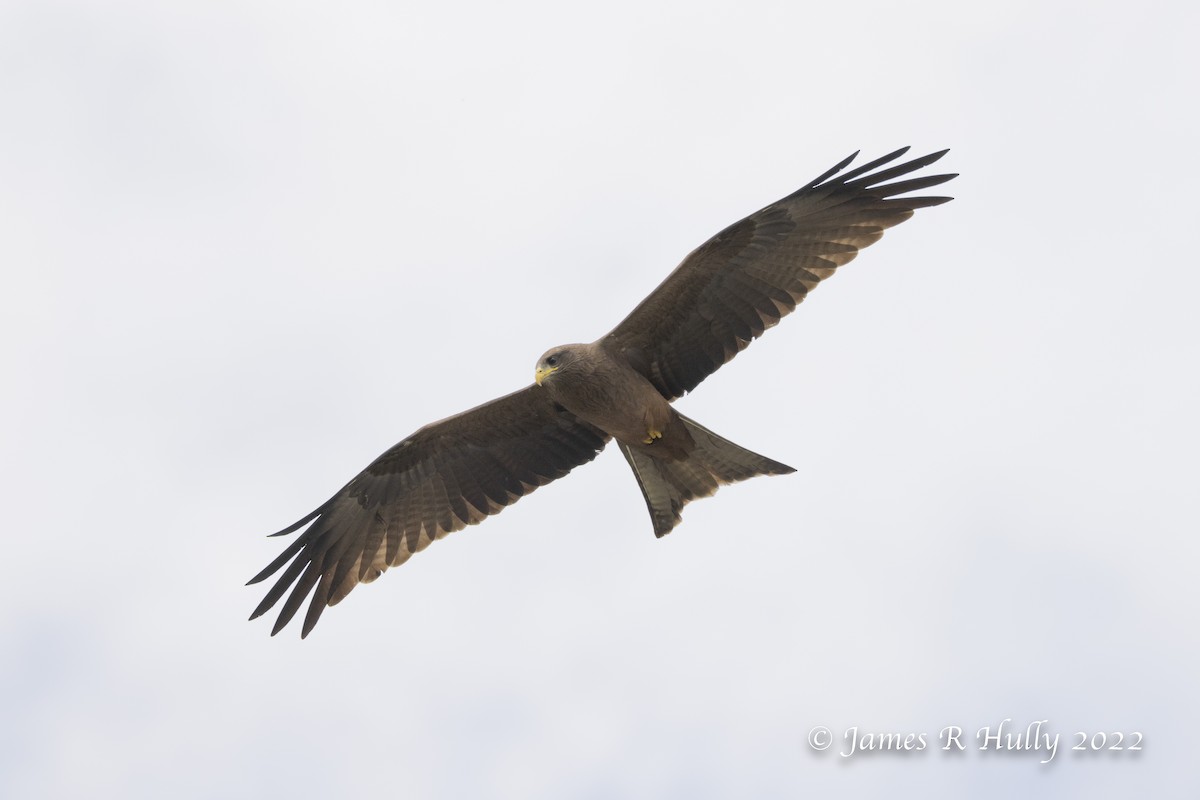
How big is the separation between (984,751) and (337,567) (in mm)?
5572

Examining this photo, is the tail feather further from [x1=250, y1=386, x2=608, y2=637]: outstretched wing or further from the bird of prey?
[x1=250, y1=386, x2=608, y2=637]: outstretched wing

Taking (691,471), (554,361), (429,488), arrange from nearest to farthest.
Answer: (554,361)
(691,471)
(429,488)

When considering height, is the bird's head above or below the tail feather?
above

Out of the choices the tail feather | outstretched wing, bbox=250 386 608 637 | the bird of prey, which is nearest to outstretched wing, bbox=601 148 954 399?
the bird of prey

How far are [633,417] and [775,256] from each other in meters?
1.65

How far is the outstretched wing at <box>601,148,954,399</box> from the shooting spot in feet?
34.8

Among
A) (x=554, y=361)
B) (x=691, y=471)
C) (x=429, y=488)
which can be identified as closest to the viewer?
(x=554, y=361)

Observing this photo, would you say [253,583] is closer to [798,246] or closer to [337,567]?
[337,567]

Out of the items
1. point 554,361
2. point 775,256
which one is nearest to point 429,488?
point 554,361

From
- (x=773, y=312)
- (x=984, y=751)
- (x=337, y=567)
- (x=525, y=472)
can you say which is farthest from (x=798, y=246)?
(x=337, y=567)

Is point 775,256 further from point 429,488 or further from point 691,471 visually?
point 429,488

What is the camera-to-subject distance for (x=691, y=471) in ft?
36.7

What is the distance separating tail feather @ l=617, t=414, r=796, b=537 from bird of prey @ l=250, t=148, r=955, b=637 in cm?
1

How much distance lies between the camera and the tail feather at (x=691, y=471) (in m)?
10.9
